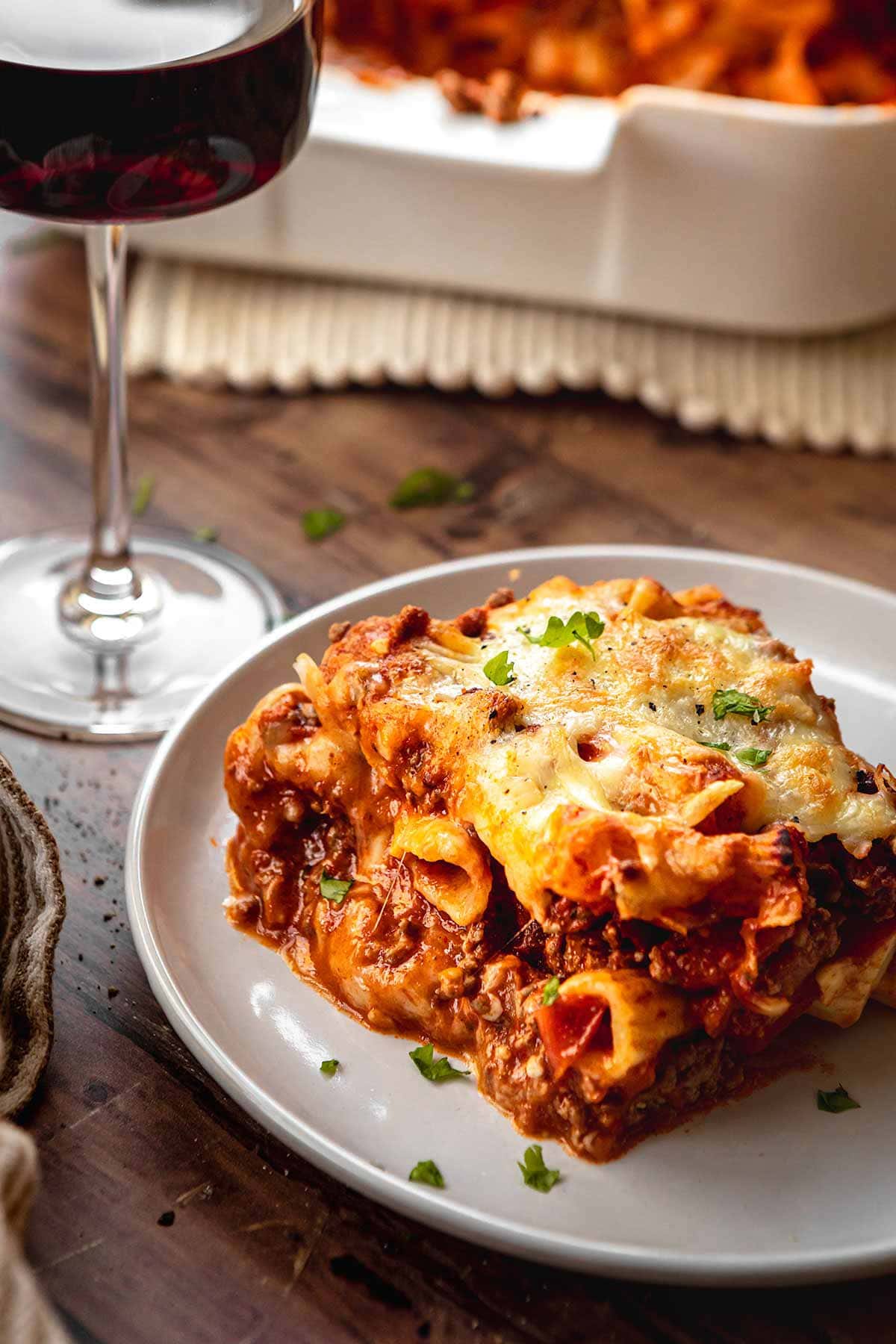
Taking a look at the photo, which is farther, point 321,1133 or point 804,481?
point 804,481

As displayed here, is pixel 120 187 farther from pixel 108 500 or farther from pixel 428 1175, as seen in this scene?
pixel 428 1175

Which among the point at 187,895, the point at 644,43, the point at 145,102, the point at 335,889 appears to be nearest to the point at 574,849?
the point at 335,889

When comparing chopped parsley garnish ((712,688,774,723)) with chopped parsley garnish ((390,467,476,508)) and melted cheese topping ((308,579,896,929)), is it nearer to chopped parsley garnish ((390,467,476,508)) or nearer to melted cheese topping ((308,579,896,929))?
melted cheese topping ((308,579,896,929))

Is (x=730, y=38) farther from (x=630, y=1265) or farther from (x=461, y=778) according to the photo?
(x=630, y=1265)

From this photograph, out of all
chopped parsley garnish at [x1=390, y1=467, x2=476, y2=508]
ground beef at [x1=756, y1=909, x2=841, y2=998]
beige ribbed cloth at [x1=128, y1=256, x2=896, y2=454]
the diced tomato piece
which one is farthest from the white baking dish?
the diced tomato piece

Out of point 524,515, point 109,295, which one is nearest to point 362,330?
point 524,515

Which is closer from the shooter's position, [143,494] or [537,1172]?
[537,1172]
